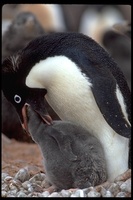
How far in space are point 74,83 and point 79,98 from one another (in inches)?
3.7

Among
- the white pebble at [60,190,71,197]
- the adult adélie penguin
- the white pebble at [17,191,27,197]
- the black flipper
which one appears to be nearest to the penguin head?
the adult adélie penguin

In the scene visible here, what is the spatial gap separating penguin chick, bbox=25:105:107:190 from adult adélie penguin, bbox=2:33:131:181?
159mm

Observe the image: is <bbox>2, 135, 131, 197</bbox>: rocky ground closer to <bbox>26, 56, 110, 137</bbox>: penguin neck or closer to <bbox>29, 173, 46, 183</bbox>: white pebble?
<bbox>29, 173, 46, 183</bbox>: white pebble

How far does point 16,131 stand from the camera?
19.7 ft

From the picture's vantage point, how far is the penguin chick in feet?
11.8

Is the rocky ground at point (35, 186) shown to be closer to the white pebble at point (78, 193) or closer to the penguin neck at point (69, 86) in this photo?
the white pebble at point (78, 193)

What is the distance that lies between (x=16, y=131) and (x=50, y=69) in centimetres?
224

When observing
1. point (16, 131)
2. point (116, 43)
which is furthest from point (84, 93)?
point (116, 43)

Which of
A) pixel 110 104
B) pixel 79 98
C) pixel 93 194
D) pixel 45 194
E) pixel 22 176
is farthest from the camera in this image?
pixel 22 176

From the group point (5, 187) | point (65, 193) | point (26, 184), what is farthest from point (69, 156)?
point (5, 187)

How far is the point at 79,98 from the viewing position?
12.6ft

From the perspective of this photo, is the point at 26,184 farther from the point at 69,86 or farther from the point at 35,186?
the point at 69,86

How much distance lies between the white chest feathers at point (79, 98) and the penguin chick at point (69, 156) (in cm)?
13

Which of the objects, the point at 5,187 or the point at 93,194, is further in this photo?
the point at 5,187
